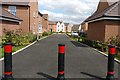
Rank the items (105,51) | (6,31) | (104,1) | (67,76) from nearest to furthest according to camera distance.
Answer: (67,76)
(105,51)
(6,31)
(104,1)

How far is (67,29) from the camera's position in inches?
5468

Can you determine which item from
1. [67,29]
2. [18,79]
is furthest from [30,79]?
[67,29]

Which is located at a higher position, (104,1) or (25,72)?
(104,1)

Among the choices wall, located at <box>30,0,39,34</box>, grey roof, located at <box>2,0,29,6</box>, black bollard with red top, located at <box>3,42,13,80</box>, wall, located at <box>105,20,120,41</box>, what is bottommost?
black bollard with red top, located at <box>3,42,13,80</box>

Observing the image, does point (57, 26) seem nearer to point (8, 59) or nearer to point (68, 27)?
point (68, 27)

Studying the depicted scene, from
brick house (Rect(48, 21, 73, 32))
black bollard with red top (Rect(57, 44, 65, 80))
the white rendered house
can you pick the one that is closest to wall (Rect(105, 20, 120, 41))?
black bollard with red top (Rect(57, 44, 65, 80))

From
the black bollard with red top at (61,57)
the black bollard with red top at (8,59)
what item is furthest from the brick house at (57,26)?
the black bollard with red top at (8,59)

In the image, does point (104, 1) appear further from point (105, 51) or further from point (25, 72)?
point (25, 72)

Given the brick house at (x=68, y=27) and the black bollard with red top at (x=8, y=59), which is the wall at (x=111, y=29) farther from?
the brick house at (x=68, y=27)

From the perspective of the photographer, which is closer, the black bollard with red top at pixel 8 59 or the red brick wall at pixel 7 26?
the black bollard with red top at pixel 8 59

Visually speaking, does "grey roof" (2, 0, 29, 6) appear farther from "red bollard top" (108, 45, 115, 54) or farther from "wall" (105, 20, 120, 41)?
"red bollard top" (108, 45, 115, 54)

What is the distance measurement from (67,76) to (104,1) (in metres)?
19.1

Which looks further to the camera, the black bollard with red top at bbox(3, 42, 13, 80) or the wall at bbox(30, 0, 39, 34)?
the wall at bbox(30, 0, 39, 34)

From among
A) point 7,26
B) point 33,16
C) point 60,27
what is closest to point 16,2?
point 33,16
